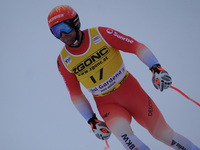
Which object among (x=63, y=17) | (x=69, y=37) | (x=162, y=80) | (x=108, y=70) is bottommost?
(x=162, y=80)

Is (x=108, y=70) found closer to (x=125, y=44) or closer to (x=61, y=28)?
(x=125, y=44)

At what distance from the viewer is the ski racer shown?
2.73m

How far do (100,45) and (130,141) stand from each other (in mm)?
1009

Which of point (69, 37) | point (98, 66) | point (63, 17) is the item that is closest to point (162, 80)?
point (98, 66)

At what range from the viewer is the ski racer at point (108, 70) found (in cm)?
273

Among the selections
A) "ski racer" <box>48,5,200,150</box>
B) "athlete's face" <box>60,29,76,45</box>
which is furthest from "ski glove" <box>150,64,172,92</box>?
"athlete's face" <box>60,29,76,45</box>

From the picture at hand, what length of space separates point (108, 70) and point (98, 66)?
115 mm

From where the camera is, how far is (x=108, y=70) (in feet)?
9.29

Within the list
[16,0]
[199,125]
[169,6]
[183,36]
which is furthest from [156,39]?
[16,0]

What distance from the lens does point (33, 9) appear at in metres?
7.73

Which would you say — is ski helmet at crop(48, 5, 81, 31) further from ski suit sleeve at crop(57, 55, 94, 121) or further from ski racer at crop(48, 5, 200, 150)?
ski suit sleeve at crop(57, 55, 94, 121)

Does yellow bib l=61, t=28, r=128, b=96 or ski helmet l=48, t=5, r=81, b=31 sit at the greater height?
ski helmet l=48, t=5, r=81, b=31

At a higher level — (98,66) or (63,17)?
(63,17)

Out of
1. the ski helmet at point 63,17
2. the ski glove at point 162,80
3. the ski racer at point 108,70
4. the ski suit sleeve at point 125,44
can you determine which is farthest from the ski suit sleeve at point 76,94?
the ski glove at point 162,80
